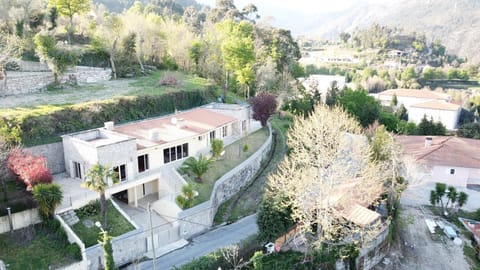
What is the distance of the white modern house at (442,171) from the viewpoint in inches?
1348

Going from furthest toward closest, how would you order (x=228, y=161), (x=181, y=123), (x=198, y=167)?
(x=228, y=161)
(x=181, y=123)
(x=198, y=167)

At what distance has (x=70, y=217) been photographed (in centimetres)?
2258

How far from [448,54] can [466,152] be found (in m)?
137

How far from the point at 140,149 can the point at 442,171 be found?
2883 cm

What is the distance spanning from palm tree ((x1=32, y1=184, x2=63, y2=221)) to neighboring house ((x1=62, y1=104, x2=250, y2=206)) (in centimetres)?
337

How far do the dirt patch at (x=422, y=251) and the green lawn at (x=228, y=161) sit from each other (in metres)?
14.0

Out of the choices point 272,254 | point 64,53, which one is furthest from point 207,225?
point 64,53

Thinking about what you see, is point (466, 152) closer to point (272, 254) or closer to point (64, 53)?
point (272, 254)

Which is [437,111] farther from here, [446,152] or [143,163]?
[143,163]

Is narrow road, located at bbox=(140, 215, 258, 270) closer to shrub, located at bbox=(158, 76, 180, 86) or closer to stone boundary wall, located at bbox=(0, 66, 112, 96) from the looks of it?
shrub, located at bbox=(158, 76, 180, 86)

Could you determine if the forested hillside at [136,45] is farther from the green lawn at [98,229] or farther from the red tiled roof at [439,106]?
the red tiled roof at [439,106]

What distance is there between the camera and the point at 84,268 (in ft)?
67.8

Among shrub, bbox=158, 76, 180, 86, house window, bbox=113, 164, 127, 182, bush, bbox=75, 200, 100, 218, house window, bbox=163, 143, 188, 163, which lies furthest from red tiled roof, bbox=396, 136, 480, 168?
bush, bbox=75, 200, 100, 218

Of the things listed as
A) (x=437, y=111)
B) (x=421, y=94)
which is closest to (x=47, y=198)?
(x=437, y=111)
